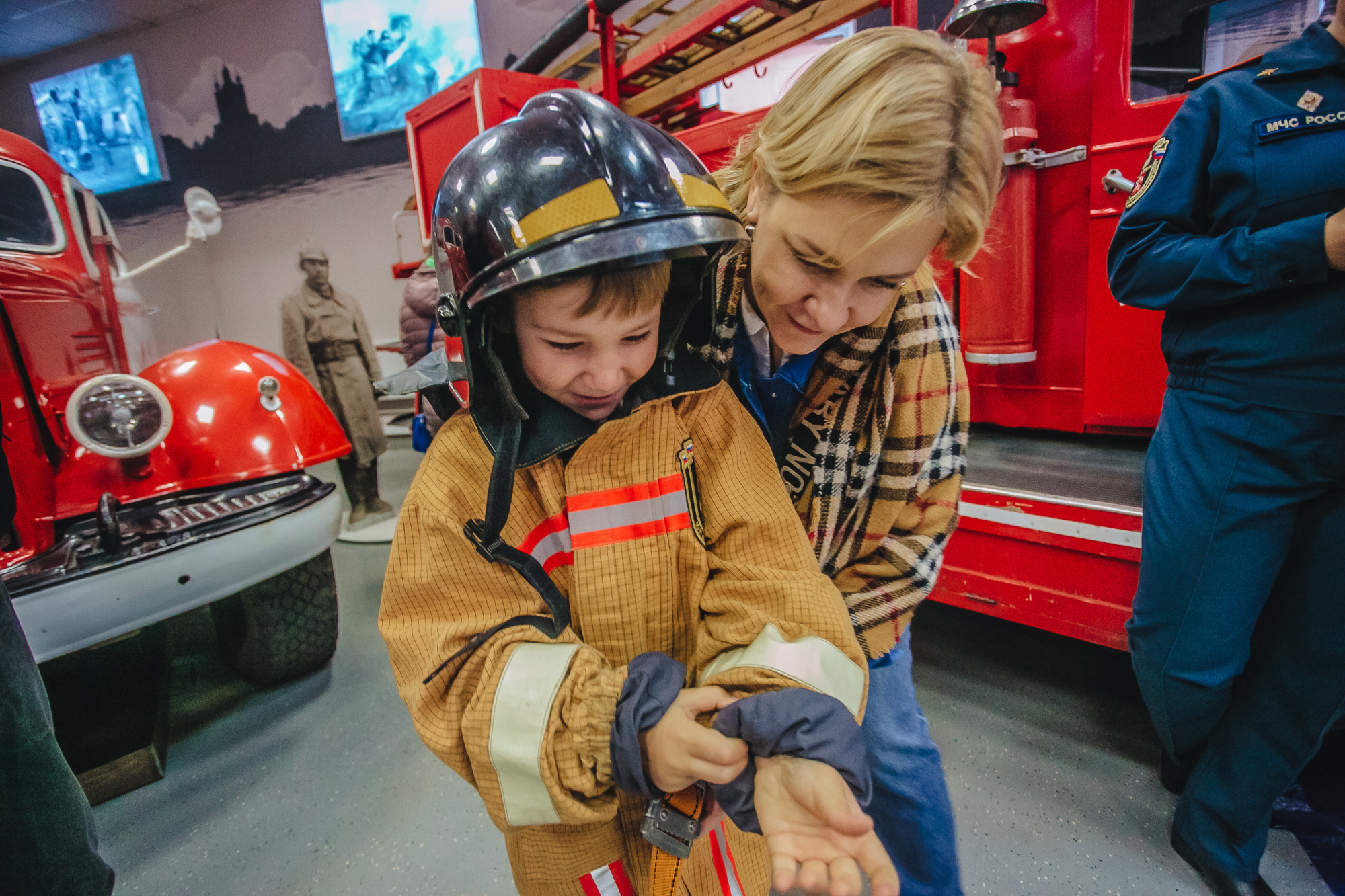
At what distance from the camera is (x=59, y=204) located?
2020 millimetres

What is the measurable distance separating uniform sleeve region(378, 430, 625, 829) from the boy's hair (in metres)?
0.25

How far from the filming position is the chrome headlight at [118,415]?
1.54 m

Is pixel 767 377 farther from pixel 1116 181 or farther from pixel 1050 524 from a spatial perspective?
pixel 1116 181

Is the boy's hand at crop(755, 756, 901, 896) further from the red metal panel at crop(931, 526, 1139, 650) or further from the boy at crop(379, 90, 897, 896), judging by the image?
the red metal panel at crop(931, 526, 1139, 650)

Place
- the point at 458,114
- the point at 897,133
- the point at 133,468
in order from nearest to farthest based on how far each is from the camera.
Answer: the point at 897,133, the point at 133,468, the point at 458,114

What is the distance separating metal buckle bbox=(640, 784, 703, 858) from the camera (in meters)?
0.62

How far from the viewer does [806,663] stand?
62 centimetres

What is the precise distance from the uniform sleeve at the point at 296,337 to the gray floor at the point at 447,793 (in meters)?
2.14

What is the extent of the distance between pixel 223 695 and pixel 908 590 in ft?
7.49

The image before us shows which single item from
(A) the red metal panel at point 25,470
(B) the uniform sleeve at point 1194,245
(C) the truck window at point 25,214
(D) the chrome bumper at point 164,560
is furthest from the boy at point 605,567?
(C) the truck window at point 25,214

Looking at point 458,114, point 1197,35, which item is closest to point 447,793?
point 1197,35

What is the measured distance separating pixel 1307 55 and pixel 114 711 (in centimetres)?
326

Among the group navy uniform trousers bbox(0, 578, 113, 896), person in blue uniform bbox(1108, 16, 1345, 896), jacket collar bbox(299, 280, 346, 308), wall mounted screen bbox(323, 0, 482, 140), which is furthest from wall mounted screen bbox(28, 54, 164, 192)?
person in blue uniform bbox(1108, 16, 1345, 896)

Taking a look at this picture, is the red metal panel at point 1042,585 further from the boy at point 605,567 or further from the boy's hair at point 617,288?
the boy's hair at point 617,288
